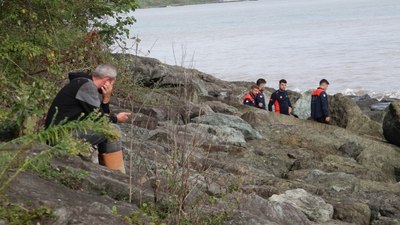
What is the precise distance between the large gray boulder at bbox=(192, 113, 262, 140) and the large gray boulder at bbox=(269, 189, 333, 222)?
6.18m

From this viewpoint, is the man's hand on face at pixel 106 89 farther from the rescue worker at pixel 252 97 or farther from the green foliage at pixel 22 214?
the rescue worker at pixel 252 97

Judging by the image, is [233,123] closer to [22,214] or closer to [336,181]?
[336,181]

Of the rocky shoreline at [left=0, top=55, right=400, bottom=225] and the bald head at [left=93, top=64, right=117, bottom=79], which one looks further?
the bald head at [left=93, top=64, right=117, bottom=79]

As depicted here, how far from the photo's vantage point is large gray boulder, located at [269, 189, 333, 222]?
357 inches

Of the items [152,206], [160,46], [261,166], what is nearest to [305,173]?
[261,166]

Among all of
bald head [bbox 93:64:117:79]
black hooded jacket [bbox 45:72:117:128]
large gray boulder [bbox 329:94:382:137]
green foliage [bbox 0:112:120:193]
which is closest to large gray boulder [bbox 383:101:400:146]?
large gray boulder [bbox 329:94:382:137]

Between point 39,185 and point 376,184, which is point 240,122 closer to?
point 376,184

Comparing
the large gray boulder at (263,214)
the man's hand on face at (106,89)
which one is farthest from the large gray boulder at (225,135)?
the large gray boulder at (263,214)

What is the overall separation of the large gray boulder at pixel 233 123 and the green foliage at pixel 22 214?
10.6 m

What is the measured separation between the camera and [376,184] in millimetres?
12461

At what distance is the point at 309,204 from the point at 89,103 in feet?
11.1

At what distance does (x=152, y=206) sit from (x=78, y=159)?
1.24 m

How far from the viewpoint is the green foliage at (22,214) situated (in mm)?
4789

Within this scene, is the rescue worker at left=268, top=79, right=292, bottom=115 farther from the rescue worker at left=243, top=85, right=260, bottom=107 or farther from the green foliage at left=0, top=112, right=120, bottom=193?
the green foliage at left=0, top=112, right=120, bottom=193
